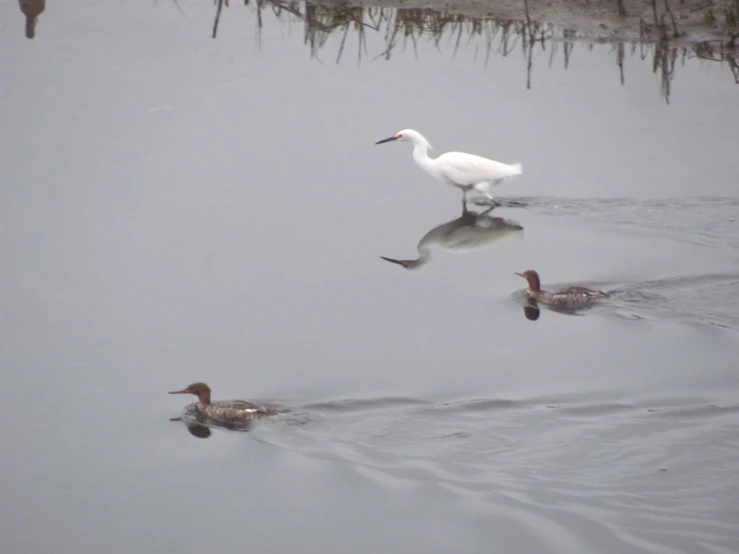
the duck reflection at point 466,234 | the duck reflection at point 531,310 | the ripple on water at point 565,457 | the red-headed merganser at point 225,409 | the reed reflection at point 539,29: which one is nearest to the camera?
the ripple on water at point 565,457

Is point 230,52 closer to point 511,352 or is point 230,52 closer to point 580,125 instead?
point 580,125

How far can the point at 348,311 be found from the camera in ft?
32.8

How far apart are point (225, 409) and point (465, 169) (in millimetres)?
5096

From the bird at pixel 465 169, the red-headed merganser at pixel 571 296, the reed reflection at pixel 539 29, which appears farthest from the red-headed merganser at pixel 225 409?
the reed reflection at pixel 539 29

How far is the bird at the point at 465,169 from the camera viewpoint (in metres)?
12.5

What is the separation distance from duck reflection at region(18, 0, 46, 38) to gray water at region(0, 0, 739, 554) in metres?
0.44

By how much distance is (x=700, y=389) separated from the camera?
8.72 meters

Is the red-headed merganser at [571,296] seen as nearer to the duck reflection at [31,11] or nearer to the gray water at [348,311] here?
the gray water at [348,311]

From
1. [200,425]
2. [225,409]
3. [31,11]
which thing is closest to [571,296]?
[225,409]

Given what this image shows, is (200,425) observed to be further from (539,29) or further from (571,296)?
(539,29)

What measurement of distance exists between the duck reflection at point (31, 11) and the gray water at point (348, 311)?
44 cm

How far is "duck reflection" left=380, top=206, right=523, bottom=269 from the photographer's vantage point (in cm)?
1149

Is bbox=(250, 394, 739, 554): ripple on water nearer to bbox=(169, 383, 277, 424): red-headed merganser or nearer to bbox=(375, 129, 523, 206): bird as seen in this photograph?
bbox=(169, 383, 277, 424): red-headed merganser

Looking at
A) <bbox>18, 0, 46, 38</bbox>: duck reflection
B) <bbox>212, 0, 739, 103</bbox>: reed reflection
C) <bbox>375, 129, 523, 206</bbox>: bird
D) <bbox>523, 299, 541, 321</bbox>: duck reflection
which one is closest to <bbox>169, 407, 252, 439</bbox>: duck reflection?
<bbox>523, 299, 541, 321</bbox>: duck reflection
